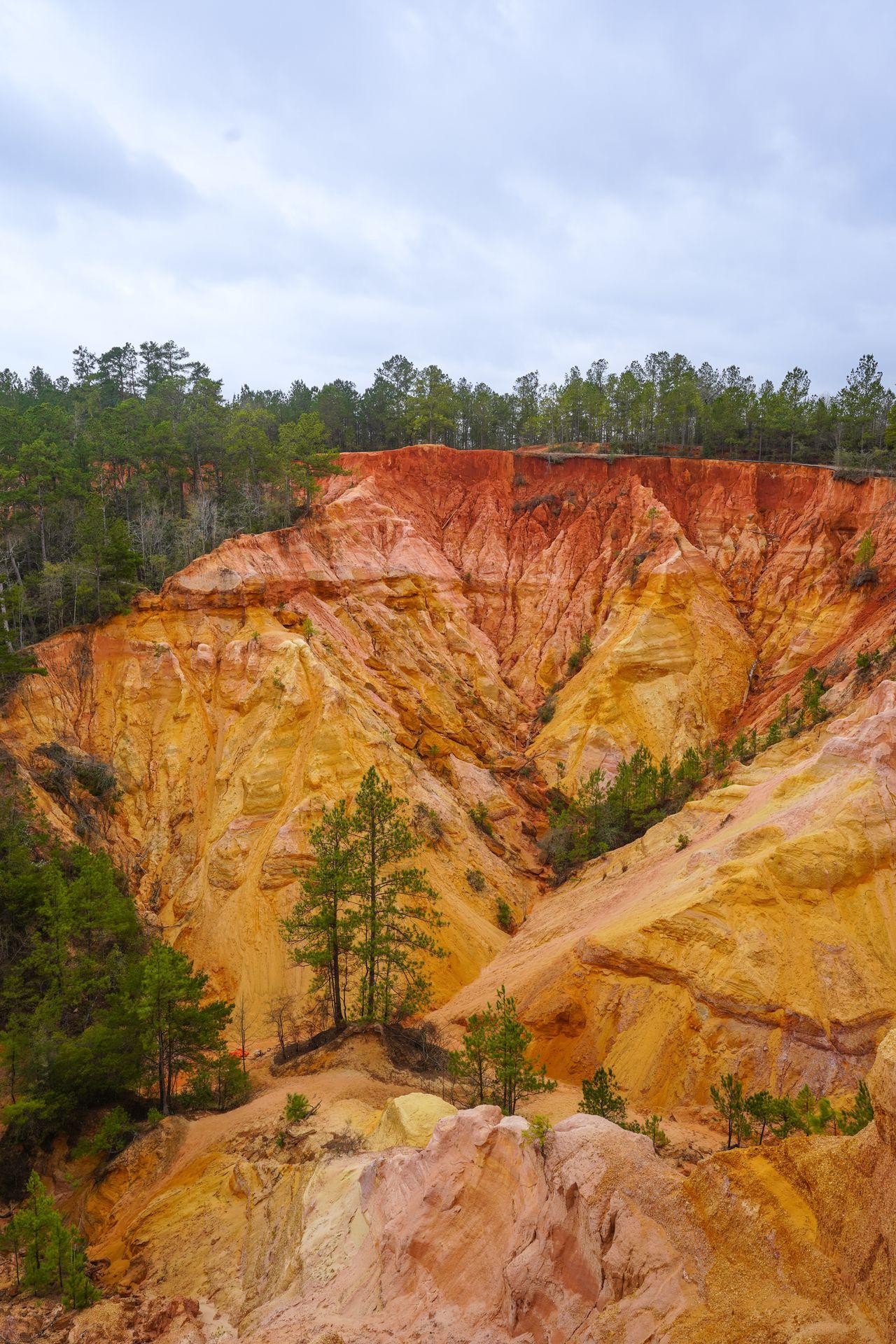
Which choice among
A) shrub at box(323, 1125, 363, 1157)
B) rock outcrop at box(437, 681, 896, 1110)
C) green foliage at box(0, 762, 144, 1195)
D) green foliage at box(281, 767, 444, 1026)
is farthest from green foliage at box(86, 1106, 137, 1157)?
rock outcrop at box(437, 681, 896, 1110)

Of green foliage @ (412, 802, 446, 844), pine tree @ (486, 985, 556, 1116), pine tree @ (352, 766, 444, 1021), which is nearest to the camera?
pine tree @ (486, 985, 556, 1116)

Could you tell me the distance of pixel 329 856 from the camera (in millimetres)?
19969

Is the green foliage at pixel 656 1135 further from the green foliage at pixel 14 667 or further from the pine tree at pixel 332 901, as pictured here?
the green foliage at pixel 14 667

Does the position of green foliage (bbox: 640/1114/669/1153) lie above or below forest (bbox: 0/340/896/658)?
below

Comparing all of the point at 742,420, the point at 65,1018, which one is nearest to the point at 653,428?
the point at 742,420

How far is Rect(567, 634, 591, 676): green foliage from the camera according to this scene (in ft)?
135

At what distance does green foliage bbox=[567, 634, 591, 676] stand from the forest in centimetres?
1565

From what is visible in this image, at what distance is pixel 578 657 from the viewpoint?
41.1 meters

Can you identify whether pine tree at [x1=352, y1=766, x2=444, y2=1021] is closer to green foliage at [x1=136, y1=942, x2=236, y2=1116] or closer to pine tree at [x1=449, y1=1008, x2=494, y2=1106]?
pine tree at [x1=449, y1=1008, x2=494, y2=1106]

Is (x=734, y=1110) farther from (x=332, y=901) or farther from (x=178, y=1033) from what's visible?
(x=178, y=1033)

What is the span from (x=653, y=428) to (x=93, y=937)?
46.9m

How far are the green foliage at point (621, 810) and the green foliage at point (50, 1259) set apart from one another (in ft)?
70.1

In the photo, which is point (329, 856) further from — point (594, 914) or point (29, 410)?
point (29, 410)

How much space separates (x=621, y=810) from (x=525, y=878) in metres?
4.59
